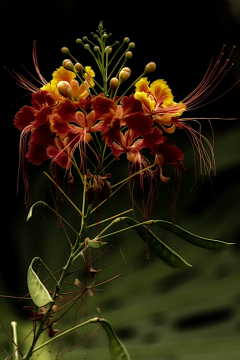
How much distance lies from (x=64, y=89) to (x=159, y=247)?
0.43 m

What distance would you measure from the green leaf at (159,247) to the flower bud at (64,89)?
0.31 m

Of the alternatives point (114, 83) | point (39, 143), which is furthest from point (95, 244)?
point (114, 83)

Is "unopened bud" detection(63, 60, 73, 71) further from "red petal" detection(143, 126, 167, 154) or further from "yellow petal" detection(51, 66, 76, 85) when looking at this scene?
"red petal" detection(143, 126, 167, 154)

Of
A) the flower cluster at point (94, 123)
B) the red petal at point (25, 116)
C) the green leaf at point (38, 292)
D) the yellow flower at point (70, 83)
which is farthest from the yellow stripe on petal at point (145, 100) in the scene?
the green leaf at point (38, 292)

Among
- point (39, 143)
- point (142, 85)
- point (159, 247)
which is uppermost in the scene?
point (142, 85)

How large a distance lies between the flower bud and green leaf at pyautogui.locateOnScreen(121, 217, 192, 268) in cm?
31

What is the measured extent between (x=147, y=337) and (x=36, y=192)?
81 cm

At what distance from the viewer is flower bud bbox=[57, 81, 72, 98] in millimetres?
888

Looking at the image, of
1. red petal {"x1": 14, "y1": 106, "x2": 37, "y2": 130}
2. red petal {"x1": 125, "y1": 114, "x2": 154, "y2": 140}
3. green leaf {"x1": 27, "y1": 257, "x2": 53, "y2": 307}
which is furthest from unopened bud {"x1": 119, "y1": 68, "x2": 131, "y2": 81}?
green leaf {"x1": 27, "y1": 257, "x2": 53, "y2": 307}

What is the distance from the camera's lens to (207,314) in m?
1.78

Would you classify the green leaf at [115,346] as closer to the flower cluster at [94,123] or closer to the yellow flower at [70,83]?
the flower cluster at [94,123]

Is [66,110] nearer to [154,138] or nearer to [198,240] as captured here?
[154,138]

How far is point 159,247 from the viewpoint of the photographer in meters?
1.00

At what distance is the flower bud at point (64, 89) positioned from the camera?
0.89m
